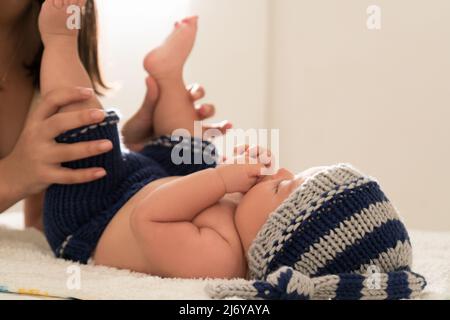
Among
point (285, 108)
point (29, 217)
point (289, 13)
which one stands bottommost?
point (29, 217)

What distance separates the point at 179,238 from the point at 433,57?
1188 millimetres

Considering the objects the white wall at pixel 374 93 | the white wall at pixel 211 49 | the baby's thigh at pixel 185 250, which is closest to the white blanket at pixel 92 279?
the baby's thigh at pixel 185 250

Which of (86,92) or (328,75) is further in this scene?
(328,75)

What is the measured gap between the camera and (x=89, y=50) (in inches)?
47.2

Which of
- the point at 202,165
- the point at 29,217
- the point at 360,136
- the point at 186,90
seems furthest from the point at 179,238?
the point at 360,136

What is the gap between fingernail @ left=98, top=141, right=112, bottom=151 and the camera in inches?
32.7

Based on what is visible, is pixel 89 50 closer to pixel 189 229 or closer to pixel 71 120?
pixel 71 120

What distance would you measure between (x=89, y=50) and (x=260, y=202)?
61cm

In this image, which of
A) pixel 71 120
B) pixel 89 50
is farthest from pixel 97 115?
pixel 89 50

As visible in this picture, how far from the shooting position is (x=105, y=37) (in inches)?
69.7

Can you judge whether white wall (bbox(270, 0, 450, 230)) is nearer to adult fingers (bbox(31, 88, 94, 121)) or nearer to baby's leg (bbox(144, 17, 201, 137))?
baby's leg (bbox(144, 17, 201, 137))

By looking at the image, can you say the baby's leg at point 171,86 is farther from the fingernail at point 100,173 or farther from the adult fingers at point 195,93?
the fingernail at point 100,173

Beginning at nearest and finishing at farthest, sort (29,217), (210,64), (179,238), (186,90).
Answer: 1. (179,238)
2. (186,90)
3. (29,217)
4. (210,64)

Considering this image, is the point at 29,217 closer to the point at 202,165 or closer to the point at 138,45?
the point at 202,165
